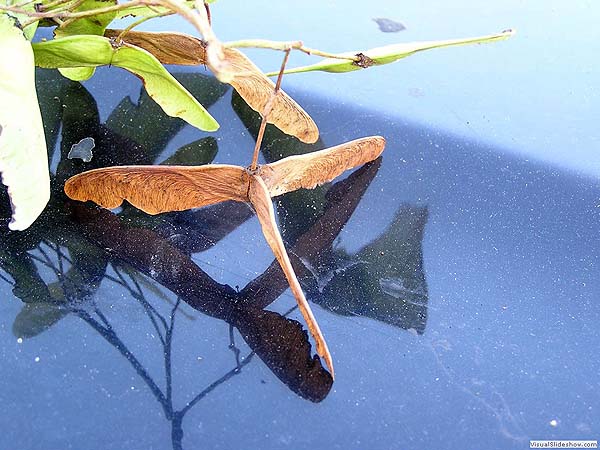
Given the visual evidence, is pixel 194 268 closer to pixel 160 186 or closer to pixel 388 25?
pixel 160 186

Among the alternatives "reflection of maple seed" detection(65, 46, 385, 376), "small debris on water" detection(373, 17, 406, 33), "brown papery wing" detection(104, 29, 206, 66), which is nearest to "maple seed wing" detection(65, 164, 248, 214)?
"reflection of maple seed" detection(65, 46, 385, 376)

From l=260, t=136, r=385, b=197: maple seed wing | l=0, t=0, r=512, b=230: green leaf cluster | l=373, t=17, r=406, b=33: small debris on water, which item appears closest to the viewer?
l=0, t=0, r=512, b=230: green leaf cluster

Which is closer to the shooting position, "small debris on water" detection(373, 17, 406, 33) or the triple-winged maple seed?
the triple-winged maple seed

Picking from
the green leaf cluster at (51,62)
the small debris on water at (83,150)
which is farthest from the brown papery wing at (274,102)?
the small debris on water at (83,150)

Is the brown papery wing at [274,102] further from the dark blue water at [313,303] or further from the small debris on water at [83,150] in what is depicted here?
the small debris on water at [83,150]

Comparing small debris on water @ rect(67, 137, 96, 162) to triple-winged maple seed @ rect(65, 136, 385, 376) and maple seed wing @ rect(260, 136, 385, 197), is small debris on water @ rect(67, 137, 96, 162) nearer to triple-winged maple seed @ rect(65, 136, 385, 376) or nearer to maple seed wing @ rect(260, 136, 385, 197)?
triple-winged maple seed @ rect(65, 136, 385, 376)

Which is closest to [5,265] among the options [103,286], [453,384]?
[103,286]

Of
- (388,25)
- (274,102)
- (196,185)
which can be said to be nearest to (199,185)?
(196,185)
